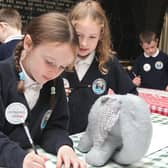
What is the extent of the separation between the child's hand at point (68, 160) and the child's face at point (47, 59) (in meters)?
0.17

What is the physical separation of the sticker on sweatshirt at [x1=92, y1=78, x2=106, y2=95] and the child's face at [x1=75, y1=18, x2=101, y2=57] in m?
0.13

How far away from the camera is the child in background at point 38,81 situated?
781 mm

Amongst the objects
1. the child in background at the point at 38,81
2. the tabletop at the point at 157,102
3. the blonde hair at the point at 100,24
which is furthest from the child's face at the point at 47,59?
the tabletop at the point at 157,102

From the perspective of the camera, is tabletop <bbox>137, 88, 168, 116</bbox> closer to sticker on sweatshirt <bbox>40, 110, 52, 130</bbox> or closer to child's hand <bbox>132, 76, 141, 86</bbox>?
child's hand <bbox>132, 76, 141, 86</bbox>

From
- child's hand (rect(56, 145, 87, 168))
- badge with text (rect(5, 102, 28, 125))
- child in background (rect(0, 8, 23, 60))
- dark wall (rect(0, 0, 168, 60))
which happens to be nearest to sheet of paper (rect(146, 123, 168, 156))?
child's hand (rect(56, 145, 87, 168))

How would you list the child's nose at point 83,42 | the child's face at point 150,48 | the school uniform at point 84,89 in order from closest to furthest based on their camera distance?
1. the child's nose at point 83,42
2. the school uniform at point 84,89
3. the child's face at point 150,48

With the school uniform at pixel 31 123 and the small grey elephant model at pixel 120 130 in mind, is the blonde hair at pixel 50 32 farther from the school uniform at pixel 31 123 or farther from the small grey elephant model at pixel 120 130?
the small grey elephant model at pixel 120 130

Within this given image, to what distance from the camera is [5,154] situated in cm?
74

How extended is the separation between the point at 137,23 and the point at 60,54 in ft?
9.17

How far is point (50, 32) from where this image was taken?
80 cm

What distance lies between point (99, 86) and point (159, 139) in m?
0.32

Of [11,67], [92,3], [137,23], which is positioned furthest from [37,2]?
[11,67]

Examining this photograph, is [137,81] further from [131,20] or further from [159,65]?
[131,20]

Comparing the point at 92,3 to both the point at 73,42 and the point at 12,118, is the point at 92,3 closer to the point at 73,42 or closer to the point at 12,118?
the point at 73,42
